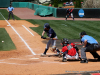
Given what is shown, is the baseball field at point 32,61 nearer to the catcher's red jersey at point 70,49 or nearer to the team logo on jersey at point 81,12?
the catcher's red jersey at point 70,49

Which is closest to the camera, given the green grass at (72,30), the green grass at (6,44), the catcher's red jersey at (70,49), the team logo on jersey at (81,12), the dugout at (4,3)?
the catcher's red jersey at (70,49)

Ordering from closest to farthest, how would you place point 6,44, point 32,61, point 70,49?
point 70,49 → point 32,61 → point 6,44

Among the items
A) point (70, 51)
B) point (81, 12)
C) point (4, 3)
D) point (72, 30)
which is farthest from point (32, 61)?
point (4, 3)

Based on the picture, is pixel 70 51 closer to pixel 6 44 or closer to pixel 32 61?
pixel 32 61

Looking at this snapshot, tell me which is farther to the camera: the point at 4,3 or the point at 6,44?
the point at 4,3

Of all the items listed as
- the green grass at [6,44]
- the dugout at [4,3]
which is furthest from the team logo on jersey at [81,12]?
the dugout at [4,3]

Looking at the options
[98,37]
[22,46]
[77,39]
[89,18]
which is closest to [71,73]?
[22,46]

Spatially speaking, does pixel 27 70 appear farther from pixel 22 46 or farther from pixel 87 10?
pixel 87 10

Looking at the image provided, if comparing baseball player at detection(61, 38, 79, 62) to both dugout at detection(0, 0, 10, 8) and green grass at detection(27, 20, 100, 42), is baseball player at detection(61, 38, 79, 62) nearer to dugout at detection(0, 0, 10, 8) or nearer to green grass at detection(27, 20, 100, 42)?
green grass at detection(27, 20, 100, 42)

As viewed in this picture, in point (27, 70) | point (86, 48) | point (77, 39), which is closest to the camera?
point (27, 70)

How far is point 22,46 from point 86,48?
658cm

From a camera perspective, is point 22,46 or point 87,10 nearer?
point 22,46

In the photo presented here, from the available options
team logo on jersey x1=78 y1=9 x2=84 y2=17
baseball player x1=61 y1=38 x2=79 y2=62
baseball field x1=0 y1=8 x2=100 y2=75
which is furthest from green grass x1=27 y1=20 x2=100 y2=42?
team logo on jersey x1=78 y1=9 x2=84 y2=17

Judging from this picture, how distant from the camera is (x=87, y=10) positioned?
33.4 m
